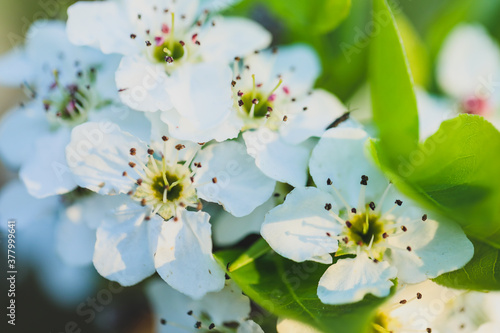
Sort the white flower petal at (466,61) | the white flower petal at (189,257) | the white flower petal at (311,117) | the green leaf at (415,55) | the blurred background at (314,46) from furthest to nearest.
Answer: the white flower petal at (466,61)
the green leaf at (415,55)
the blurred background at (314,46)
the white flower petal at (311,117)
the white flower petal at (189,257)

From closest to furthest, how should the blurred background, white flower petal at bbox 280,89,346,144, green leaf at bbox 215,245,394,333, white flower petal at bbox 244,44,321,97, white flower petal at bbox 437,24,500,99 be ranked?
green leaf at bbox 215,245,394,333
white flower petal at bbox 280,89,346,144
white flower petal at bbox 244,44,321,97
the blurred background
white flower petal at bbox 437,24,500,99

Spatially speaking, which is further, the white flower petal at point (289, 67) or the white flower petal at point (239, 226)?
the white flower petal at point (289, 67)

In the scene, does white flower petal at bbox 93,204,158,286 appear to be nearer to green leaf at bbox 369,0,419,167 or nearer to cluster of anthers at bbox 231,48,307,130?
cluster of anthers at bbox 231,48,307,130

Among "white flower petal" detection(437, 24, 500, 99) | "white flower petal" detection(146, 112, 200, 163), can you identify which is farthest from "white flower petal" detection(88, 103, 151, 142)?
"white flower petal" detection(437, 24, 500, 99)

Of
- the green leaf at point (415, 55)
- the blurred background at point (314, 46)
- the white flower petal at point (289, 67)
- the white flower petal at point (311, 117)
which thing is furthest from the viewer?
the green leaf at point (415, 55)

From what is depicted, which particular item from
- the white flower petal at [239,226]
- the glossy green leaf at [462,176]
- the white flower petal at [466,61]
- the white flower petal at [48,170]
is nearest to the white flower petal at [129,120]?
the white flower petal at [48,170]

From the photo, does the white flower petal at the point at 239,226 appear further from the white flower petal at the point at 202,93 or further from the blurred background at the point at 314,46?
the blurred background at the point at 314,46

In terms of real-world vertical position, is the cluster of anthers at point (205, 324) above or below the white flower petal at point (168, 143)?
below

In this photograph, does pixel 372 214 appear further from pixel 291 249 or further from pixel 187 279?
pixel 187 279
